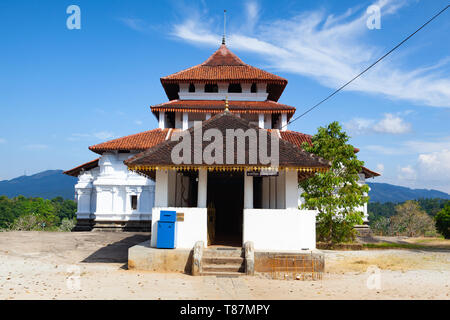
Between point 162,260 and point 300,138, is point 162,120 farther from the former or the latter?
point 162,260

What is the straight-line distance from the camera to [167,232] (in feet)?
35.5

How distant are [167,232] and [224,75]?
17.4 meters

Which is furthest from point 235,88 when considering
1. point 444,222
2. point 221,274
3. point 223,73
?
point 221,274

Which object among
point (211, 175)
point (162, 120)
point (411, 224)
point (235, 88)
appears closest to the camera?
point (211, 175)

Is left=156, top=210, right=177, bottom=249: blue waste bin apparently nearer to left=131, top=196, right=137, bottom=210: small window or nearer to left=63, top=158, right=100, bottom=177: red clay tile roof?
left=131, top=196, right=137, bottom=210: small window

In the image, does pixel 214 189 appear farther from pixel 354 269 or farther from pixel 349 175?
pixel 354 269

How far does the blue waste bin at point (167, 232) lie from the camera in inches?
425

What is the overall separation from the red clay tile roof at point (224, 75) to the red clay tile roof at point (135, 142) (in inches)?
148

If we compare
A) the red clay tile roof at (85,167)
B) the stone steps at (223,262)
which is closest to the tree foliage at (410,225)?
the red clay tile roof at (85,167)

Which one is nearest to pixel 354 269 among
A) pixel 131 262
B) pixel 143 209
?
pixel 131 262

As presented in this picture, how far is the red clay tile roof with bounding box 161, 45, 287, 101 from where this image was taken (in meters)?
25.6
